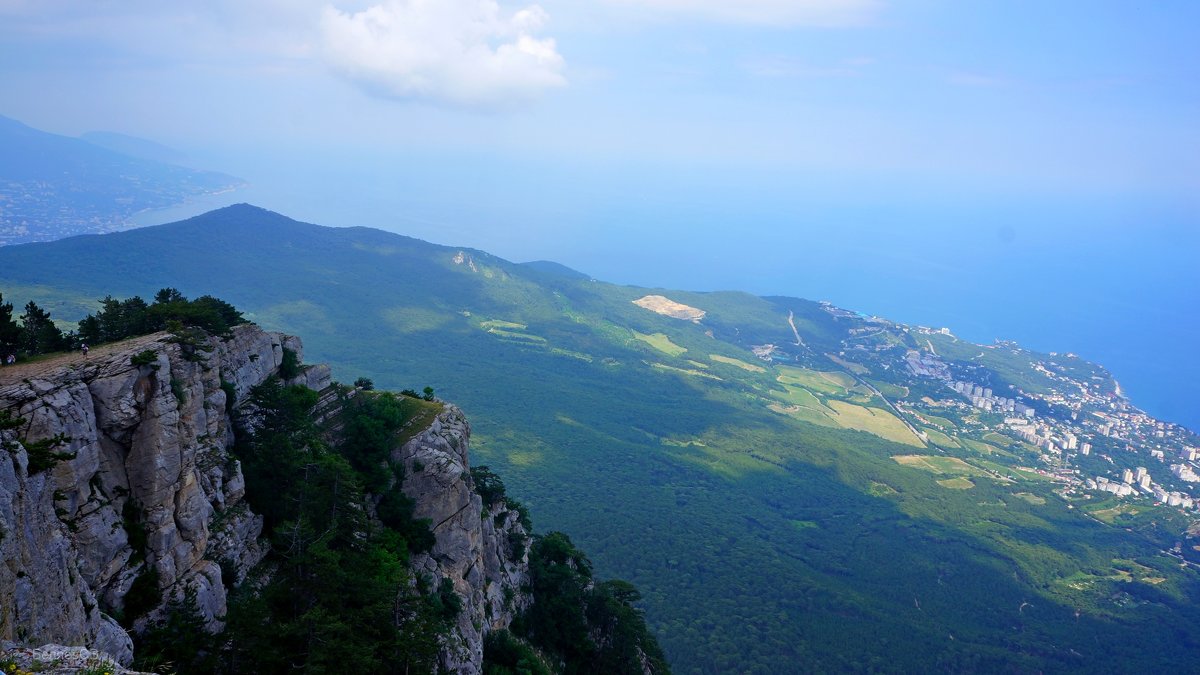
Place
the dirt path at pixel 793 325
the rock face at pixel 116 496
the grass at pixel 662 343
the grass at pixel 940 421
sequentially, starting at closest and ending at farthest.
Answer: the rock face at pixel 116 496 < the grass at pixel 940 421 < the grass at pixel 662 343 < the dirt path at pixel 793 325

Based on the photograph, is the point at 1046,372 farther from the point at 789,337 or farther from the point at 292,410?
the point at 292,410

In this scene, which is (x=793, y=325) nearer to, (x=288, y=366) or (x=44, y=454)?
(x=288, y=366)

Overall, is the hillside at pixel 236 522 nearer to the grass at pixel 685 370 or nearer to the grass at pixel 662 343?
the grass at pixel 685 370

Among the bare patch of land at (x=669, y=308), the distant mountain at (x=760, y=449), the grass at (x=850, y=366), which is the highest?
the bare patch of land at (x=669, y=308)

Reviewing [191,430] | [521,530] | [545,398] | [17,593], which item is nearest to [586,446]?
[545,398]

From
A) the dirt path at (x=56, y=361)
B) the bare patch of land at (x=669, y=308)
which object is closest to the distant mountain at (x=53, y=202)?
the bare patch of land at (x=669, y=308)

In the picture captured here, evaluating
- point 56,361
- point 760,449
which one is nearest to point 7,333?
point 56,361

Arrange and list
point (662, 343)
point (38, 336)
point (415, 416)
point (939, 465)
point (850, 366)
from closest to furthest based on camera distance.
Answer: point (38, 336) < point (415, 416) < point (939, 465) < point (662, 343) < point (850, 366)
